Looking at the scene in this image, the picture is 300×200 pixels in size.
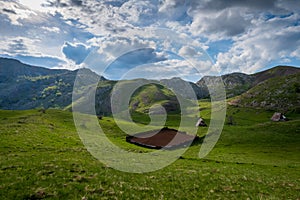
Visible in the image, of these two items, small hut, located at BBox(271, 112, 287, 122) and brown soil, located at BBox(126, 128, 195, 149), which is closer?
brown soil, located at BBox(126, 128, 195, 149)

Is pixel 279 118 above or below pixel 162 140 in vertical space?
below

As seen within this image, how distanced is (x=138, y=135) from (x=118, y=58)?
4143 cm

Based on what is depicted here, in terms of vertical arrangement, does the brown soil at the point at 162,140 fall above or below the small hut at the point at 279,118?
above

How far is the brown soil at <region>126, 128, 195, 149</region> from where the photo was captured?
61619 mm

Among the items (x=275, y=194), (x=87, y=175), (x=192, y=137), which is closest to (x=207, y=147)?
(x=192, y=137)

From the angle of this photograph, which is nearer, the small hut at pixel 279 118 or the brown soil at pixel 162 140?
the brown soil at pixel 162 140

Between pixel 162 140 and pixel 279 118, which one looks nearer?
pixel 162 140

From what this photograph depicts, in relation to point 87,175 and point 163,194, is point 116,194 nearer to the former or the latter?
point 163,194

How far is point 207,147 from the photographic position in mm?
56625

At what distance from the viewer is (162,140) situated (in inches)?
2648

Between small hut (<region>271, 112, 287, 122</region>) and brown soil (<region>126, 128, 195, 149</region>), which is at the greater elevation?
brown soil (<region>126, 128, 195, 149</region>)

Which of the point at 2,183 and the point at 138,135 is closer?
the point at 2,183

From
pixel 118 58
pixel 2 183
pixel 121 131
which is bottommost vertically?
pixel 121 131

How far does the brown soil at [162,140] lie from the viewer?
61619 millimetres
